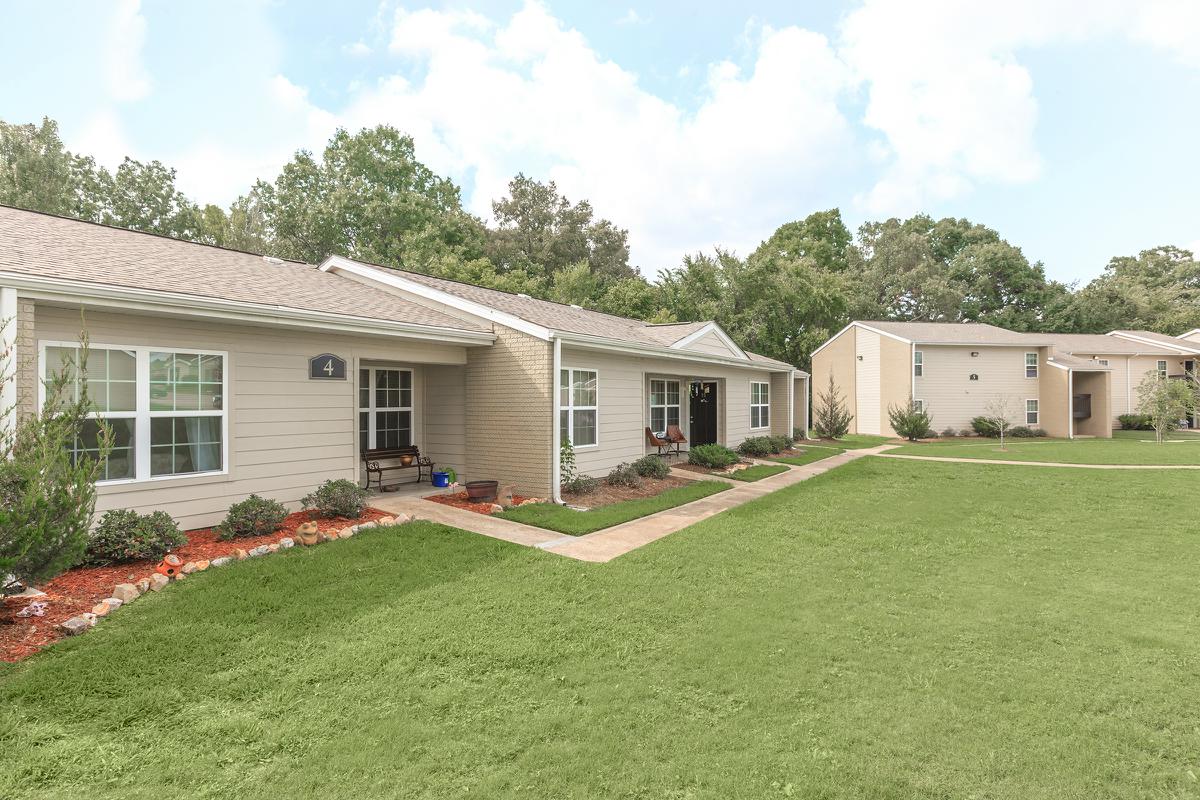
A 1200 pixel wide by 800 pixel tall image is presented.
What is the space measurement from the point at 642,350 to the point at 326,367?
21.2 ft

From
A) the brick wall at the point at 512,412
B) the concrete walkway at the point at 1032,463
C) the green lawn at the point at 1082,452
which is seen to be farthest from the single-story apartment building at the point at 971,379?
the brick wall at the point at 512,412

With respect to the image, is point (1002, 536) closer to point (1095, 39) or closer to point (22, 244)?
point (1095, 39)

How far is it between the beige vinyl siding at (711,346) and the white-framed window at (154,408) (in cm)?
1065

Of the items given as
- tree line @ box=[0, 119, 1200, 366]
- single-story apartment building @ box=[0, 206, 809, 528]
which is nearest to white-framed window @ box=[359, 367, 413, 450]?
single-story apartment building @ box=[0, 206, 809, 528]

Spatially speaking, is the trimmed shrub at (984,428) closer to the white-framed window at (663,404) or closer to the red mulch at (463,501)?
the white-framed window at (663,404)

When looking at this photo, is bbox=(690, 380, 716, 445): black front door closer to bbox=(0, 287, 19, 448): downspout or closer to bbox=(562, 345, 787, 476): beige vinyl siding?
bbox=(562, 345, 787, 476): beige vinyl siding

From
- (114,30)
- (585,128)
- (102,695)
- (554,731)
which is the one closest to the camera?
(554,731)

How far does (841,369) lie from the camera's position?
29.8 metres

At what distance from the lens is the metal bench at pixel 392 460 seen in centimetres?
1006

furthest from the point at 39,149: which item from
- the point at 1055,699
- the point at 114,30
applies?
the point at 1055,699

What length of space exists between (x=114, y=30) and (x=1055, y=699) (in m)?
17.1

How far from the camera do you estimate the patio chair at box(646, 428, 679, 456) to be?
579 inches

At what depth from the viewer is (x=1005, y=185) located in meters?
18.6

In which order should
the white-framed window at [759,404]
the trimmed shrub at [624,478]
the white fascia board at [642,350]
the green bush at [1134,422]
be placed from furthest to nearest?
the green bush at [1134,422], the white-framed window at [759,404], the trimmed shrub at [624,478], the white fascia board at [642,350]
